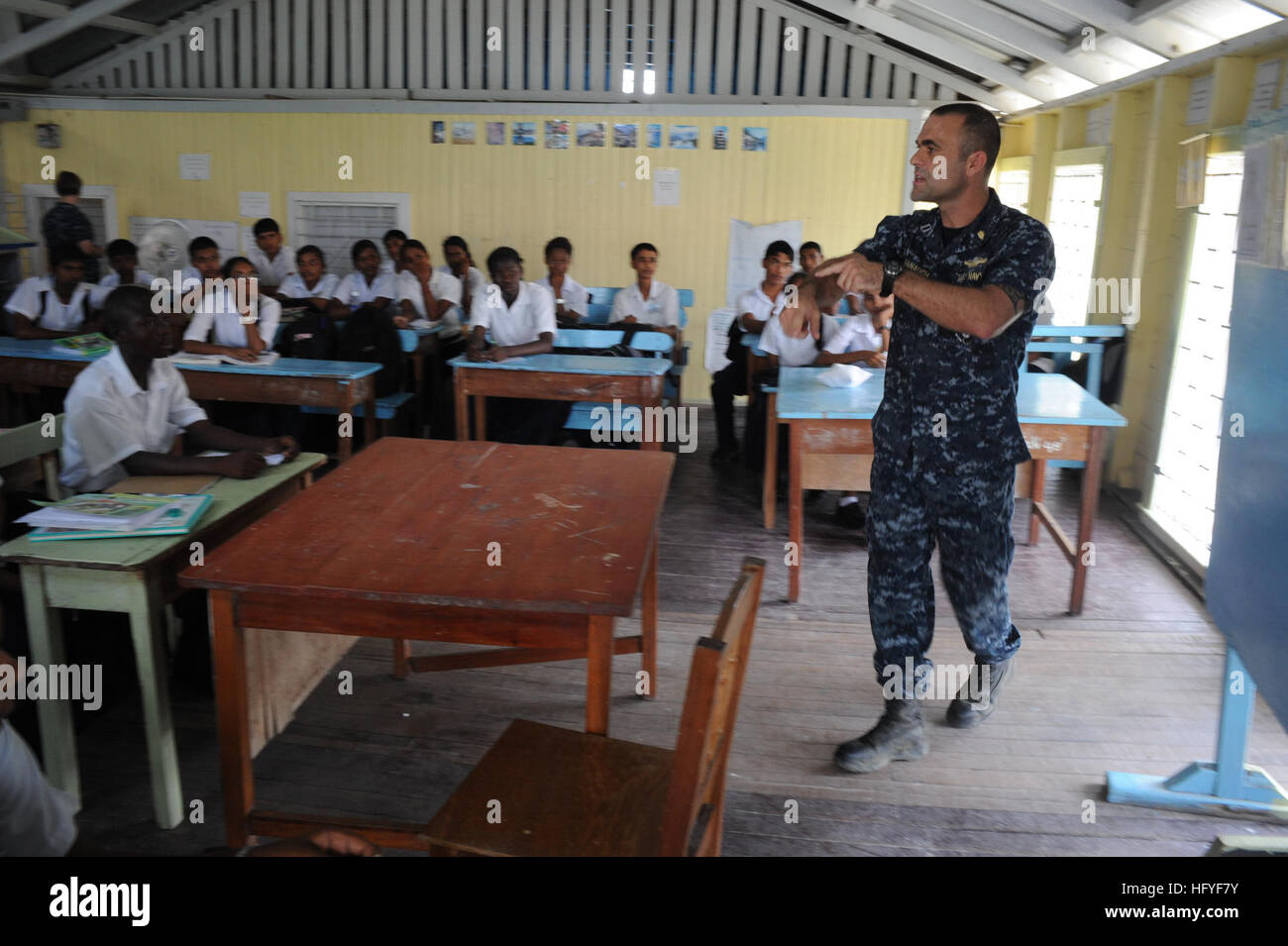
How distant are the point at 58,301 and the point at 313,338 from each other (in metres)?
1.49

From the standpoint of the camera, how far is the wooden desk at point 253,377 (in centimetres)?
462

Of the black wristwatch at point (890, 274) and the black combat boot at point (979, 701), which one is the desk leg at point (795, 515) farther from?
the black wristwatch at point (890, 274)

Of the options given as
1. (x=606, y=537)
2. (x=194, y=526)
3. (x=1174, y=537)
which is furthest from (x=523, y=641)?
(x=1174, y=537)

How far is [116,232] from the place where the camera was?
8445 mm

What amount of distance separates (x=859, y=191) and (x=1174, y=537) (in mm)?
4105

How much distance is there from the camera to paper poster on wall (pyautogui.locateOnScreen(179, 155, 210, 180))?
825cm

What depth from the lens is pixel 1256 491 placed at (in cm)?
201

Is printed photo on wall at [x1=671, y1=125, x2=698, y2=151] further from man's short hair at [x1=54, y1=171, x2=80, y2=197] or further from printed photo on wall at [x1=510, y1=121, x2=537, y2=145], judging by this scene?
man's short hair at [x1=54, y1=171, x2=80, y2=197]

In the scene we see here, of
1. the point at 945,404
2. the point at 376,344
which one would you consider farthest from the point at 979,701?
the point at 376,344

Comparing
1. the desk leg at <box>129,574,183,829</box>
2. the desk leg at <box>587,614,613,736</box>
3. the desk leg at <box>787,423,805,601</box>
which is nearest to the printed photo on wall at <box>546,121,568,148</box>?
the desk leg at <box>787,423,805,601</box>

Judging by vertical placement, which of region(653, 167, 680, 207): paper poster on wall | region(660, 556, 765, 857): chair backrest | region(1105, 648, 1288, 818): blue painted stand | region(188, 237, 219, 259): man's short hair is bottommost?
region(1105, 648, 1288, 818): blue painted stand

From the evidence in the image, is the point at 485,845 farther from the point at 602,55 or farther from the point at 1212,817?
the point at 602,55

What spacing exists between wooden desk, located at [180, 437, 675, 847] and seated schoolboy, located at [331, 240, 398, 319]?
15.2 ft

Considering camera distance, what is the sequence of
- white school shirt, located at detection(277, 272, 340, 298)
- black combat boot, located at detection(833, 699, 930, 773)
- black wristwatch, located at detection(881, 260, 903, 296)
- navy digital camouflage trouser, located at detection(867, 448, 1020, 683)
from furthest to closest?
white school shirt, located at detection(277, 272, 340, 298)
black combat boot, located at detection(833, 699, 930, 773)
navy digital camouflage trouser, located at detection(867, 448, 1020, 683)
black wristwatch, located at detection(881, 260, 903, 296)
